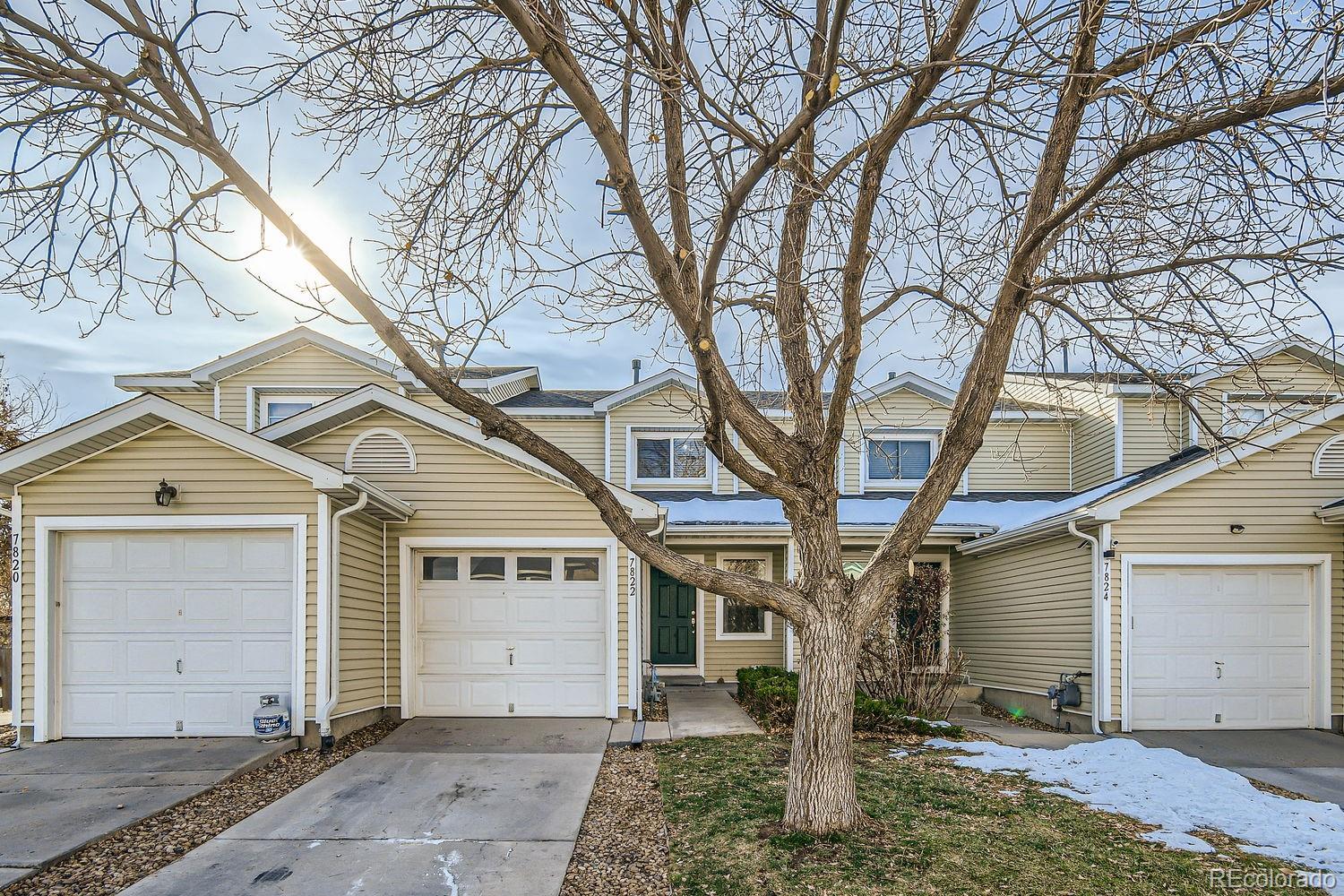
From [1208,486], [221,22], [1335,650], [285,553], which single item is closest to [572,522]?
[285,553]

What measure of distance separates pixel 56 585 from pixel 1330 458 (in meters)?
14.7

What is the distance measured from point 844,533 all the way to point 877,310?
7677mm

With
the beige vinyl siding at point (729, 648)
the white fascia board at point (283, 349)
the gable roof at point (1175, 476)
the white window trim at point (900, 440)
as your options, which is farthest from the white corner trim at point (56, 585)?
the white window trim at point (900, 440)

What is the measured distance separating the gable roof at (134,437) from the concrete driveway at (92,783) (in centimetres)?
266

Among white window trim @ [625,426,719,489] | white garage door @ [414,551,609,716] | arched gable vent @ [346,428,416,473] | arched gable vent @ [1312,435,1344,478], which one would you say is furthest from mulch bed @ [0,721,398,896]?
arched gable vent @ [1312,435,1344,478]

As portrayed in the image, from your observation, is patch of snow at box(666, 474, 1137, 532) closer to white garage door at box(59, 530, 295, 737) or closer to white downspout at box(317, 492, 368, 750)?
white downspout at box(317, 492, 368, 750)

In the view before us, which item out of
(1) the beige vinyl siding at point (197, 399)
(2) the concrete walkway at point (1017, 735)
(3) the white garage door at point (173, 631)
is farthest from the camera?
(1) the beige vinyl siding at point (197, 399)

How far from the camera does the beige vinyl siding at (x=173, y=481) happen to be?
878cm

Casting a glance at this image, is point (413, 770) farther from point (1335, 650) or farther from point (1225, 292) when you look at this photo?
point (1335, 650)

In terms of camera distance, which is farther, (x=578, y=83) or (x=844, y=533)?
(x=844, y=533)

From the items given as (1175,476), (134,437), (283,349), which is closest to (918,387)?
(1175,476)

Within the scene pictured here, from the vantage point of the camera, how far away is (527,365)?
17891 millimetres

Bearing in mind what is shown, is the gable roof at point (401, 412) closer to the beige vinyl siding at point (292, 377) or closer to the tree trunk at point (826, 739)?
the tree trunk at point (826, 739)

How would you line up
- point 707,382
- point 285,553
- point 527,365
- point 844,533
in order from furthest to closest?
1. point 527,365
2. point 844,533
3. point 285,553
4. point 707,382
